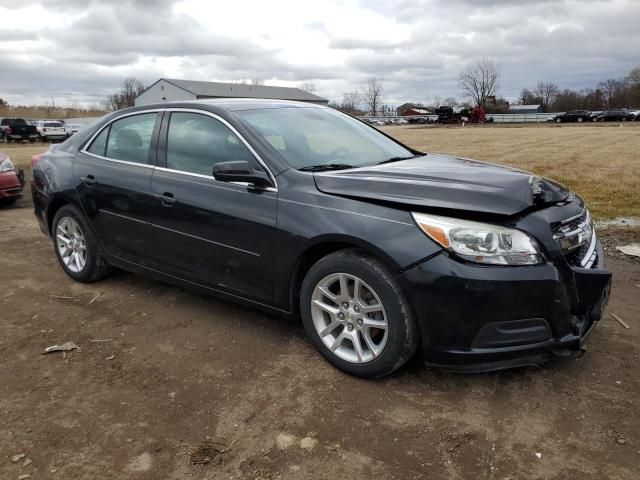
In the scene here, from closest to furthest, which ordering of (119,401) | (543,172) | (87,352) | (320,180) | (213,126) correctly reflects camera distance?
(119,401)
(320,180)
(87,352)
(213,126)
(543,172)

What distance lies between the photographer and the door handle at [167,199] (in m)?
3.90

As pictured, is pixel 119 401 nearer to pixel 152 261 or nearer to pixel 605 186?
pixel 152 261

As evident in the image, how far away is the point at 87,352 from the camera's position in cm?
362

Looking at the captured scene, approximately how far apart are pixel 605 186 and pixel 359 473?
933 cm

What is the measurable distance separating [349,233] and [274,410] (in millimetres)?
1033

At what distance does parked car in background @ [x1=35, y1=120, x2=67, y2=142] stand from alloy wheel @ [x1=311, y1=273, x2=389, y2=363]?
125 feet

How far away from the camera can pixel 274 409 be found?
9.57 feet

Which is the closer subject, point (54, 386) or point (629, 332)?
point (54, 386)

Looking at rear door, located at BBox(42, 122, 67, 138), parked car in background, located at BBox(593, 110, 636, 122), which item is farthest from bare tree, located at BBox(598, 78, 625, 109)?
rear door, located at BBox(42, 122, 67, 138)

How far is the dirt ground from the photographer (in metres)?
2.47

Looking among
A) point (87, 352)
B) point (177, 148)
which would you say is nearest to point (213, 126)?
point (177, 148)

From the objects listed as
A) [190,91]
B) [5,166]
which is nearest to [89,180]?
[5,166]

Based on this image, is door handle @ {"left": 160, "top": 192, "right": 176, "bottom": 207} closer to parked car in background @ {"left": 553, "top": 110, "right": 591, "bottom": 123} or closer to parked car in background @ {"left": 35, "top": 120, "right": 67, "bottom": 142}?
parked car in background @ {"left": 35, "top": 120, "right": 67, "bottom": 142}

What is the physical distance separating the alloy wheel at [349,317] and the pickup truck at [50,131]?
3811 centimetres
